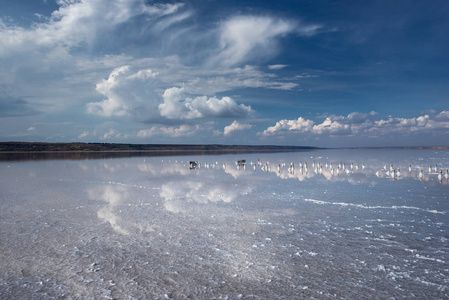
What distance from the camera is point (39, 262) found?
8.75 metres

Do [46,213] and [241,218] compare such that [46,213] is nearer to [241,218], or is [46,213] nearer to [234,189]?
[241,218]

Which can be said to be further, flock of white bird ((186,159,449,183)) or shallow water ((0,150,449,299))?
flock of white bird ((186,159,449,183))

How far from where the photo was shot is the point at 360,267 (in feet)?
27.7

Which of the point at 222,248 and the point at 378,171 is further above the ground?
the point at 222,248

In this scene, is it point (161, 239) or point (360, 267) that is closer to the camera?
point (360, 267)

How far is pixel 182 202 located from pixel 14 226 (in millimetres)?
8120

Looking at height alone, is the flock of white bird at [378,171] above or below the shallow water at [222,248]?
below

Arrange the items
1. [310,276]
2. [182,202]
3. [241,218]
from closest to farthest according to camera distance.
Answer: [310,276]
[241,218]
[182,202]

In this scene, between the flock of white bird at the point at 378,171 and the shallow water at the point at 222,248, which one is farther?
the flock of white bird at the point at 378,171

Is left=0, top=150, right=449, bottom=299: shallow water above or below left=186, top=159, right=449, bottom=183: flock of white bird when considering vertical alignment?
above

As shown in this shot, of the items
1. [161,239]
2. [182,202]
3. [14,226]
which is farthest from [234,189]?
[14,226]

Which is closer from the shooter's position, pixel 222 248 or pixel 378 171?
pixel 222 248

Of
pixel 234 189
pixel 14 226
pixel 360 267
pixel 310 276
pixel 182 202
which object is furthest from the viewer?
pixel 234 189

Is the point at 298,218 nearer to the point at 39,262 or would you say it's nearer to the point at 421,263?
the point at 421,263
